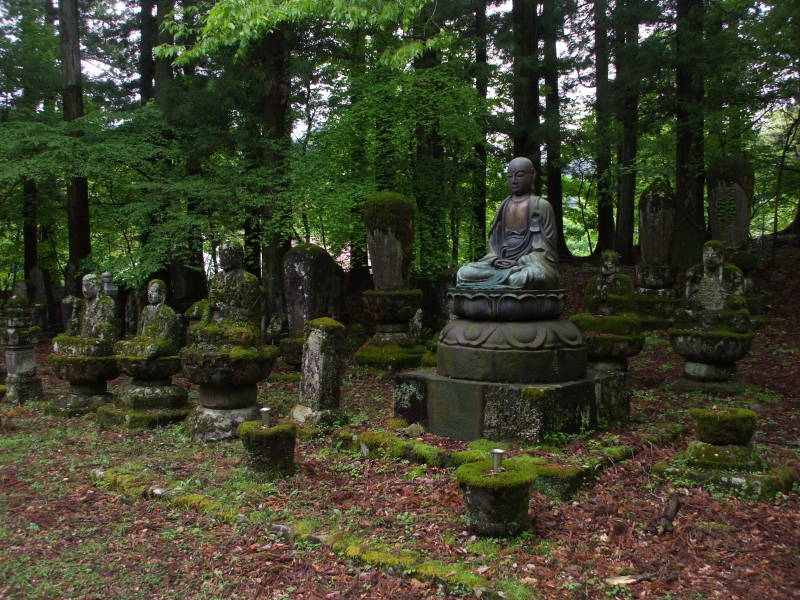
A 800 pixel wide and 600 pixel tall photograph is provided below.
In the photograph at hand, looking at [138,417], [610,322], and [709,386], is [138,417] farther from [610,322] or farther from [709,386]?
[709,386]

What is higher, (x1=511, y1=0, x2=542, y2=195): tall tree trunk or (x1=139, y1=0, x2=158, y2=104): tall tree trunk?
(x1=139, y1=0, x2=158, y2=104): tall tree trunk

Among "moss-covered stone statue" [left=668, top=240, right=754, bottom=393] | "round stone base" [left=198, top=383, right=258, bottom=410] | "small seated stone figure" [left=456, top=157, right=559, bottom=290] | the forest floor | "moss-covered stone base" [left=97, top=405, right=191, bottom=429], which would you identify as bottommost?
the forest floor

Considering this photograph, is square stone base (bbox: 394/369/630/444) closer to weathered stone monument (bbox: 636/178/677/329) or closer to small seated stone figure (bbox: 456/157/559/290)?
small seated stone figure (bbox: 456/157/559/290)

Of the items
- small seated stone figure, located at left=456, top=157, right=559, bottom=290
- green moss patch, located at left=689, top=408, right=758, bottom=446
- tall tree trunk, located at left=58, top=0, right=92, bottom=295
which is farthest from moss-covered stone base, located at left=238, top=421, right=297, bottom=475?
tall tree trunk, located at left=58, top=0, right=92, bottom=295

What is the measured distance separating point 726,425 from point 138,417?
6881 mm

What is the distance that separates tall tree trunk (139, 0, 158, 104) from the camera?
19886mm

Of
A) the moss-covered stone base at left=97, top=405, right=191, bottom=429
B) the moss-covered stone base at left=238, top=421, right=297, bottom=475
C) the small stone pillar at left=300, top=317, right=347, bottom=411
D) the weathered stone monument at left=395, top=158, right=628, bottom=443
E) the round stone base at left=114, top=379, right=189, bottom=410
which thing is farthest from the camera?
the round stone base at left=114, top=379, right=189, bottom=410

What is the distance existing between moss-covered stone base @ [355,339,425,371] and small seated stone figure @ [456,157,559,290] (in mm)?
4077

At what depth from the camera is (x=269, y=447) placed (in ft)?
19.6

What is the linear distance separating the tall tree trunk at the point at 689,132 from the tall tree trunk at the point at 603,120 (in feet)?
5.65

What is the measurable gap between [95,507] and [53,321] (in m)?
16.7

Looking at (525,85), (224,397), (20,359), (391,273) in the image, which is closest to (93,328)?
(20,359)

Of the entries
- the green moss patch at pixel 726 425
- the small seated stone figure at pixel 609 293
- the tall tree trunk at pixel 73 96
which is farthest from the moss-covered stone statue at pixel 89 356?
the tall tree trunk at pixel 73 96

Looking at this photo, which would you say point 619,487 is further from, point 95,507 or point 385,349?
point 385,349
